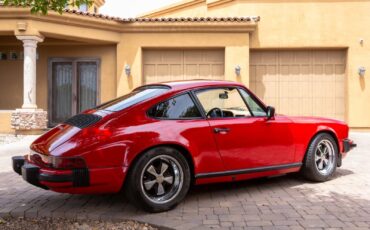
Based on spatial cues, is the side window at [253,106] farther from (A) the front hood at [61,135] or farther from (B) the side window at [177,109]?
(A) the front hood at [61,135]

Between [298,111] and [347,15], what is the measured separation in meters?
3.75

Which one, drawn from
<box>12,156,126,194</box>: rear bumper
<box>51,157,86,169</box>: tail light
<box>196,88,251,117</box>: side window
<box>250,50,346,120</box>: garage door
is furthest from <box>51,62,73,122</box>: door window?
<box>51,157,86,169</box>: tail light

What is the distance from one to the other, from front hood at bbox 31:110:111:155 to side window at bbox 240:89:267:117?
1.86 m

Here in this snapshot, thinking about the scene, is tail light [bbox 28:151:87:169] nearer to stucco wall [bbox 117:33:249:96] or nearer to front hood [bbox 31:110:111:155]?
front hood [bbox 31:110:111:155]

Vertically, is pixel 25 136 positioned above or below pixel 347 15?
below

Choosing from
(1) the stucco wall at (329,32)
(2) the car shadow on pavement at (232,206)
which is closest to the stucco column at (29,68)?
(2) the car shadow on pavement at (232,206)

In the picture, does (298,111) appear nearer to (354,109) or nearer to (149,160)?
(354,109)

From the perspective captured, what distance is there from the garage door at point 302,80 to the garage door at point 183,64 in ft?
4.36

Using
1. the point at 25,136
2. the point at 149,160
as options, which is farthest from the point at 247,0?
the point at 149,160

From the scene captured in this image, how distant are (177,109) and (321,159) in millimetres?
2480

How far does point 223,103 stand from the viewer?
17.1 feet

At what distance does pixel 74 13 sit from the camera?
515 inches

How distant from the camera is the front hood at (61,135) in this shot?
14.1ft

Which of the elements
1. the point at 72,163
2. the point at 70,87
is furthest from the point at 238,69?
the point at 72,163
